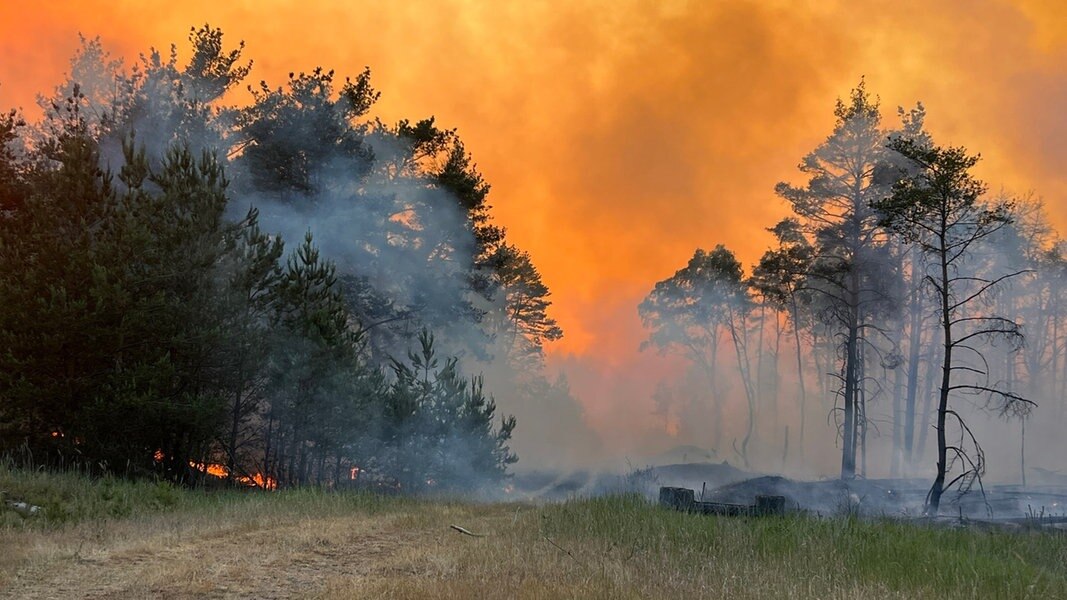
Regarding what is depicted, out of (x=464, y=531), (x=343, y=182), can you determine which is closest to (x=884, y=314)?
(x=343, y=182)

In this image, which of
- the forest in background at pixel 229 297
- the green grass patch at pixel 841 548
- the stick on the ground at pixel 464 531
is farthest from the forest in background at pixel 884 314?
the forest in background at pixel 229 297

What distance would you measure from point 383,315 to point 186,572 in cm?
2320

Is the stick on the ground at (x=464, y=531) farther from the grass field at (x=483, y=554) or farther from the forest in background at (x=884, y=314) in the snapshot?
the forest in background at (x=884, y=314)

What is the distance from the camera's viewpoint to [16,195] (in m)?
22.5

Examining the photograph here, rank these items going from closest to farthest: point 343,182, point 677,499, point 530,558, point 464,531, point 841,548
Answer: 1. point 530,558
2. point 841,548
3. point 464,531
4. point 677,499
5. point 343,182

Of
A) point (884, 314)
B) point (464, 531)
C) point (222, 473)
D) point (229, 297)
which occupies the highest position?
point (884, 314)

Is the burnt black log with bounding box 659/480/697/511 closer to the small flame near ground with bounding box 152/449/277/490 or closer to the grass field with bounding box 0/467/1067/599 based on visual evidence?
the grass field with bounding box 0/467/1067/599

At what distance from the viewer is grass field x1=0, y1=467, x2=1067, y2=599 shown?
25.2ft

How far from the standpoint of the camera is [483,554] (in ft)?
30.5

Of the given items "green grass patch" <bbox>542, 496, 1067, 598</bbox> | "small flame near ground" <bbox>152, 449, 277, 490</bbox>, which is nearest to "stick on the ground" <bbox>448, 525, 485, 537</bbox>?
"green grass patch" <bbox>542, 496, 1067, 598</bbox>

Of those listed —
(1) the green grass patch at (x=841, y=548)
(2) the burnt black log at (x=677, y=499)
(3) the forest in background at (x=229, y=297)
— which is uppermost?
(3) the forest in background at (x=229, y=297)

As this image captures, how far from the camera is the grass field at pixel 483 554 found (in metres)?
7.70

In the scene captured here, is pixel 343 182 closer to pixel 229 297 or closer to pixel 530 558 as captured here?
pixel 229 297

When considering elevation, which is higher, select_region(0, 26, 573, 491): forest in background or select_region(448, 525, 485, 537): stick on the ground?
select_region(0, 26, 573, 491): forest in background
